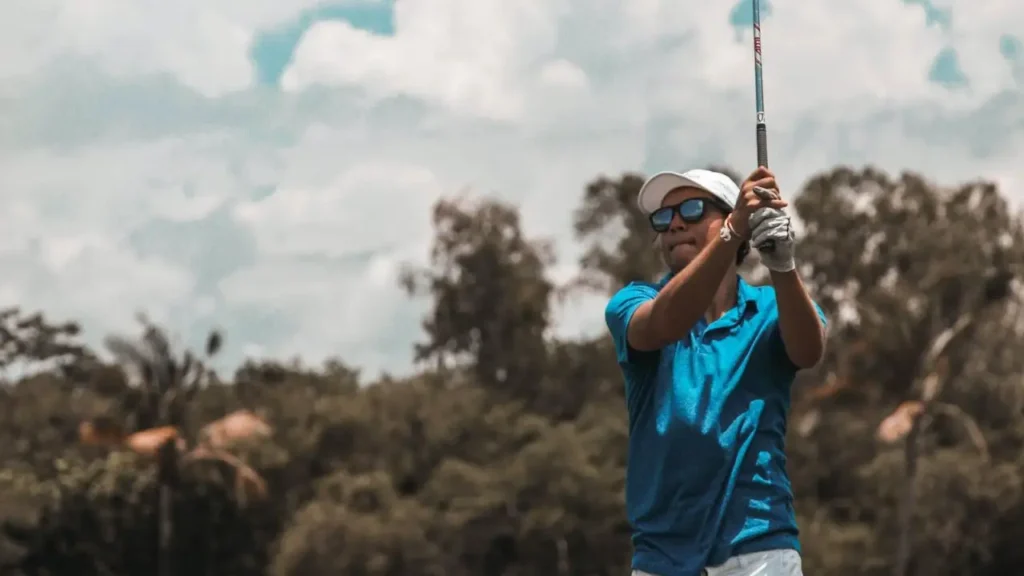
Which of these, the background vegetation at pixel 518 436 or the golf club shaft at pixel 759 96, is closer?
the golf club shaft at pixel 759 96

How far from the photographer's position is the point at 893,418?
28.8 meters

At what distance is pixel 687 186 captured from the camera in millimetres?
3547

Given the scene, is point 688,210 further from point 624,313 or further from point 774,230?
point 774,230

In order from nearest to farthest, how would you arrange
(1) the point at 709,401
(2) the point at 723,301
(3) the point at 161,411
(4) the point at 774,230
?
(4) the point at 774,230
(1) the point at 709,401
(2) the point at 723,301
(3) the point at 161,411

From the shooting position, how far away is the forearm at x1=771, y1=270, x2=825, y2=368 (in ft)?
10.9

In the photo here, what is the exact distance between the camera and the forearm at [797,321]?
3309 mm

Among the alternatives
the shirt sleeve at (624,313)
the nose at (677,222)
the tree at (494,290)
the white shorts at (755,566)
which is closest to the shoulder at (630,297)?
the shirt sleeve at (624,313)

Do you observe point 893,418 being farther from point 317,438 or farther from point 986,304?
point 317,438

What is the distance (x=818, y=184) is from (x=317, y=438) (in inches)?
611

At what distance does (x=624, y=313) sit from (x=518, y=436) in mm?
35611

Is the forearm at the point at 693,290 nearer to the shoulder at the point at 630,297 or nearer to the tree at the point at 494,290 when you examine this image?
the shoulder at the point at 630,297

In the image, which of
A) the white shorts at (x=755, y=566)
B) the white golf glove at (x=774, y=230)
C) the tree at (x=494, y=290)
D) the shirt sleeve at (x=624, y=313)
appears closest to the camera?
the white golf glove at (x=774, y=230)

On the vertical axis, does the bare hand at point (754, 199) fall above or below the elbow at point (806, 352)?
above

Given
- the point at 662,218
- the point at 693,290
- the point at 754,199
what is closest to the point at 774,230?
the point at 754,199
